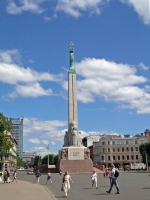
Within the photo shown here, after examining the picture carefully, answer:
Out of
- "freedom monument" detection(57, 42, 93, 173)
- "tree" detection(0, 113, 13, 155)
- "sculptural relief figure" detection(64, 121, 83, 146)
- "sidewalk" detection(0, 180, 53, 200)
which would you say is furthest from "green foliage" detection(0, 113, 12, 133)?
"sidewalk" detection(0, 180, 53, 200)

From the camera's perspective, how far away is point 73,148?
186 ft

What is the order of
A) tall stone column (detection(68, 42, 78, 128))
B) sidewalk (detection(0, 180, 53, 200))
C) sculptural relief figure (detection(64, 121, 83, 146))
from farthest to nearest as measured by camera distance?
tall stone column (detection(68, 42, 78, 128)), sculptural relief figure (detection(64, 121, 83, 146)), sidewalk (detection(0, 180, 53, 200))

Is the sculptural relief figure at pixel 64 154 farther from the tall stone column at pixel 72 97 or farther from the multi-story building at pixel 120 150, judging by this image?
the multi-story building at pixel 120 150

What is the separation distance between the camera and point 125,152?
103188mm

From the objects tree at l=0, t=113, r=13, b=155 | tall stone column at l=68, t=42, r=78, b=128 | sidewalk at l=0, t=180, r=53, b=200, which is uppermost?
tall stone column at l=68, t=42, r=78, b=128

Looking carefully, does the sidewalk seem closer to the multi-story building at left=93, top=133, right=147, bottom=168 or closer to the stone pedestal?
the stone pedestal

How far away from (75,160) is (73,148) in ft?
8.58

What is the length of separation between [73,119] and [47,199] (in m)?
46.8

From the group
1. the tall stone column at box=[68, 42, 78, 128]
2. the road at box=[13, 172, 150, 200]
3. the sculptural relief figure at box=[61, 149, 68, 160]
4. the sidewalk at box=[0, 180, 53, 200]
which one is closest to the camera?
the road at box=[13, 172, 150, 200]

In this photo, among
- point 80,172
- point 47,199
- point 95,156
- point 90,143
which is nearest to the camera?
point 47,199

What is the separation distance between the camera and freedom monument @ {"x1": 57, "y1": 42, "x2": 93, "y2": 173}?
54.3 meters

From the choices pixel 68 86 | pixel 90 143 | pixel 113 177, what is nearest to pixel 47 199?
pixel 113 177

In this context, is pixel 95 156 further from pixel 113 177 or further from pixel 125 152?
pixel 113 177

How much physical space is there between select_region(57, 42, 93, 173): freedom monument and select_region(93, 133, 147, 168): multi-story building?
150ft
